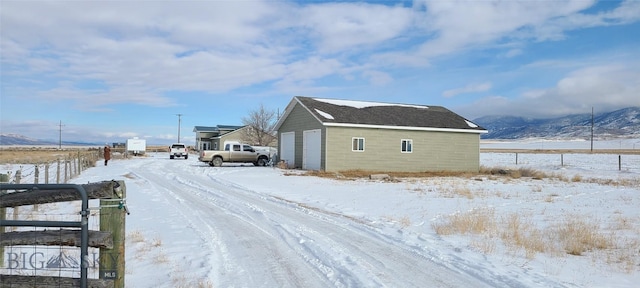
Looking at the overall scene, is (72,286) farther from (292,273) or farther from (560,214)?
(560,214)

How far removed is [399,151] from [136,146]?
4644 centimetres

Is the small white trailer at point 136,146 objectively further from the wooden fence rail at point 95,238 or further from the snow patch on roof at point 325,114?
the wooden fence rail at point 95,238

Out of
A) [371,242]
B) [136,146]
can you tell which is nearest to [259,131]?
[136,146]

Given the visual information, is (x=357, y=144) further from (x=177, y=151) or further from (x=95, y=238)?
(x=177, y=151)

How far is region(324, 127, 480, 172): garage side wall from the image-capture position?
26.9 meters

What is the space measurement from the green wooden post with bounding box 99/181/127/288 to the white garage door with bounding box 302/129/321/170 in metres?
22.9

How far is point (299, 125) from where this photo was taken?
99.2 ft

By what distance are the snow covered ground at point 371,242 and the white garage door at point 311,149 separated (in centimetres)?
1266

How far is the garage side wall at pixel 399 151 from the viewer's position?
2689cm

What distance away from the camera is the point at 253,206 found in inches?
498

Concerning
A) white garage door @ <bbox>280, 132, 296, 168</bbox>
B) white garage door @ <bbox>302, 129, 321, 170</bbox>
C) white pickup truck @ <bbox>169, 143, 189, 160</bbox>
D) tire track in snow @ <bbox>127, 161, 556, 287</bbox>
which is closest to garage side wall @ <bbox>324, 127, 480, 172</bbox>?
white garage door @ <bbox>302, 129, 321, 170</bbox>

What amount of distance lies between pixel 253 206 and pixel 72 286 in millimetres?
8256

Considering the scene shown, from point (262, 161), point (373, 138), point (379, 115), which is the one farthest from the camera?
point (262, 161)

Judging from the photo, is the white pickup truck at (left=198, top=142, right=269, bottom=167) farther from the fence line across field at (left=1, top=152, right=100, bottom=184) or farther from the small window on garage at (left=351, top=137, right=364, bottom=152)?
the small window on garage at (left=351, top=137, right=364, bottom=152)
